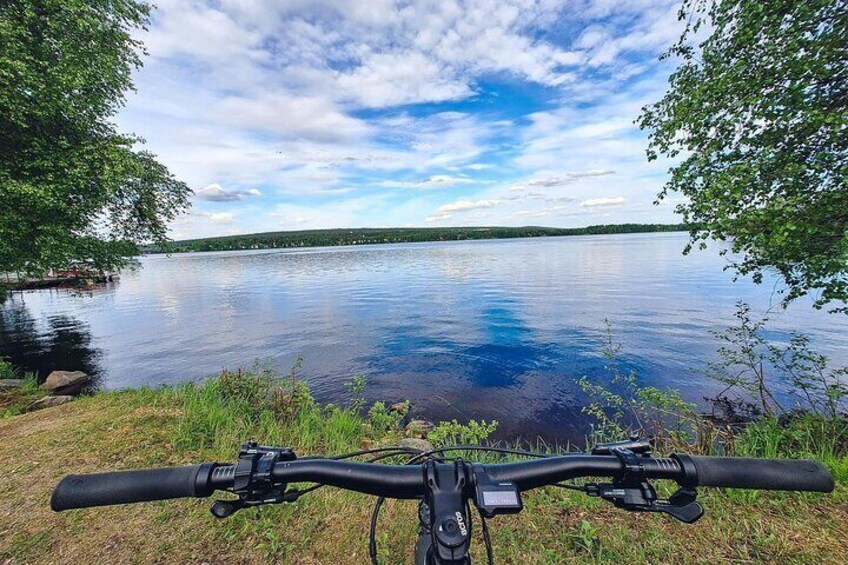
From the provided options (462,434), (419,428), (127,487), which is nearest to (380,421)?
(419,428)

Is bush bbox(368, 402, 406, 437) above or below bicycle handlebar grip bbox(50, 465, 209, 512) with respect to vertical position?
below

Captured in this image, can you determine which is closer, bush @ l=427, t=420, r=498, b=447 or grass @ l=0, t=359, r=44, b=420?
bush @ l=427, t=420, r=498, b=447

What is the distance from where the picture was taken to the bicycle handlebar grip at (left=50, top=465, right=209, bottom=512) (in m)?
1.60

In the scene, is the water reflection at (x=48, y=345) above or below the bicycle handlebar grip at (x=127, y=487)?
below

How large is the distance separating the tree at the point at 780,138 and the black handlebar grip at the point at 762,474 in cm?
525

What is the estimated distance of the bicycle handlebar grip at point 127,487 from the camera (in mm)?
1602

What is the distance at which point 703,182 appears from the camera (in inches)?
276

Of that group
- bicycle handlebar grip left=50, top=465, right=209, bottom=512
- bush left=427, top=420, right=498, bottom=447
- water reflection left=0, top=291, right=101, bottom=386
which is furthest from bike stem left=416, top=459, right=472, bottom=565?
water reflection left=0, top=291, right=101, bottom=386

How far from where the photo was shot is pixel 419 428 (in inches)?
357

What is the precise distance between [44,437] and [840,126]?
1298 cm

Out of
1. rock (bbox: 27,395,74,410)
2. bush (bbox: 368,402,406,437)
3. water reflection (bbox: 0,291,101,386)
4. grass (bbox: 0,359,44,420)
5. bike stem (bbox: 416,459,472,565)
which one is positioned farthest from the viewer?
water reflection (bbox: 0,291,101,386)

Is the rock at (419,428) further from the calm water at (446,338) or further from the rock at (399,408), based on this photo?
the calm water at (446,338)

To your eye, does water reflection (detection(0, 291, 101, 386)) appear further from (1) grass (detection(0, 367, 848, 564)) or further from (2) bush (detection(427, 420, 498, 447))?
(2) bush (detection(427, 420, 498, 447))

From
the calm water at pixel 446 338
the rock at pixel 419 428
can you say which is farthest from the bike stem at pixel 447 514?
the calm water at pixel 446 338
